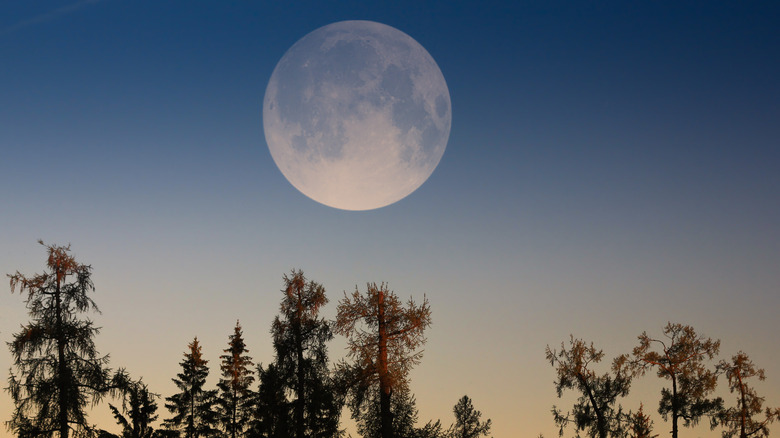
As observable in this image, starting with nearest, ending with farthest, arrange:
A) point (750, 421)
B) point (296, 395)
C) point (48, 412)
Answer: point (48, 412)
point (296, 395)
point (750, 421)

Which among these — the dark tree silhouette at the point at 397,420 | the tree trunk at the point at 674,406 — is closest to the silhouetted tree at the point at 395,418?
the dark tree silhouette at the point at 397,420

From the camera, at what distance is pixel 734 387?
→ 36.8m

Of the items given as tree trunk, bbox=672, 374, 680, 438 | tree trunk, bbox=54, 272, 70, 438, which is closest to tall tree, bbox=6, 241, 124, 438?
tree trunk, bbox=54, 272, 70, 438

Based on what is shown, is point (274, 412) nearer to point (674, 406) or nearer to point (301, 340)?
point (301, 340)

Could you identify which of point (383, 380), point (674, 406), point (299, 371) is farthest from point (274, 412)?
point (674, 406)

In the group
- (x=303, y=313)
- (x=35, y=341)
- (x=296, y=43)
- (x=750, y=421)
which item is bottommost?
(x=750, y=421)

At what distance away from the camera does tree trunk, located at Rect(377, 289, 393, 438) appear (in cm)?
2612

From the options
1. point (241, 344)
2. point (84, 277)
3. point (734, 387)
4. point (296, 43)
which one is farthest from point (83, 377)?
point (734, 387)

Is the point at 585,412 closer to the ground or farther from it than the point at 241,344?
closer to the ground

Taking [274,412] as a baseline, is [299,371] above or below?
above

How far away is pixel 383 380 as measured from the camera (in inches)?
1045

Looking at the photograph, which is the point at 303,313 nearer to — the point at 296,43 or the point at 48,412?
the point at 48,412

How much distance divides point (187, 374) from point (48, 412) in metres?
12.9

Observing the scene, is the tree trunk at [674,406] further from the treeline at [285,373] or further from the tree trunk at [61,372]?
the tree trunk at [61,372]
